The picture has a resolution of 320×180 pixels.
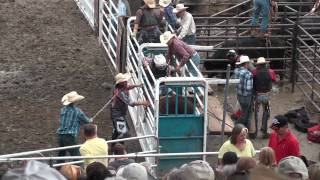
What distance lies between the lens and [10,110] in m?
13.6

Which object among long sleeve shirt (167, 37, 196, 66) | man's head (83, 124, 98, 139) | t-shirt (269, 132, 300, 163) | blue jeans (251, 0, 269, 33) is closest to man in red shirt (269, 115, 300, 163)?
t-shirt (269, 132, 300, 163)

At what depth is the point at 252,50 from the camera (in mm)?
16703

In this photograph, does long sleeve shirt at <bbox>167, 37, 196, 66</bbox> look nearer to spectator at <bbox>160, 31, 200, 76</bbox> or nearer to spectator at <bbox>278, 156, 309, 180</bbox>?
spectator at <bbox>160, 31, 200, 76</bbox>

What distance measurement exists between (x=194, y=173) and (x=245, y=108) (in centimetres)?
666

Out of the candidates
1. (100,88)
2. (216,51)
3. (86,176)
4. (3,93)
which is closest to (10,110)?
(3,93)

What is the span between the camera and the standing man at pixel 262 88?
13523 mm

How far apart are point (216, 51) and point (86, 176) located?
9.35 m

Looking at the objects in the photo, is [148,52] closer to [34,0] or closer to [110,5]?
[110,5]

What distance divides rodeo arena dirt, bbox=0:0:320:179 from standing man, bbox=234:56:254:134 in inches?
10.2

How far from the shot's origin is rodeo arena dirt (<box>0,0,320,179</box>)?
1290 cm

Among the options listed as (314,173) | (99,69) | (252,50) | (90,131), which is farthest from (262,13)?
(314,173)

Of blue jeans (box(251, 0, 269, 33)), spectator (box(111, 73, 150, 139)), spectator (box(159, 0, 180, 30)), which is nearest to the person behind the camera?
spectator (box(111, 73, 150, 139))

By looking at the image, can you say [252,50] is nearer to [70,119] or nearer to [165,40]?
[165,40]

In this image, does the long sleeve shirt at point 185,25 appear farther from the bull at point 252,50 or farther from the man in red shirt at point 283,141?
the man in red shirt at point 283,141
